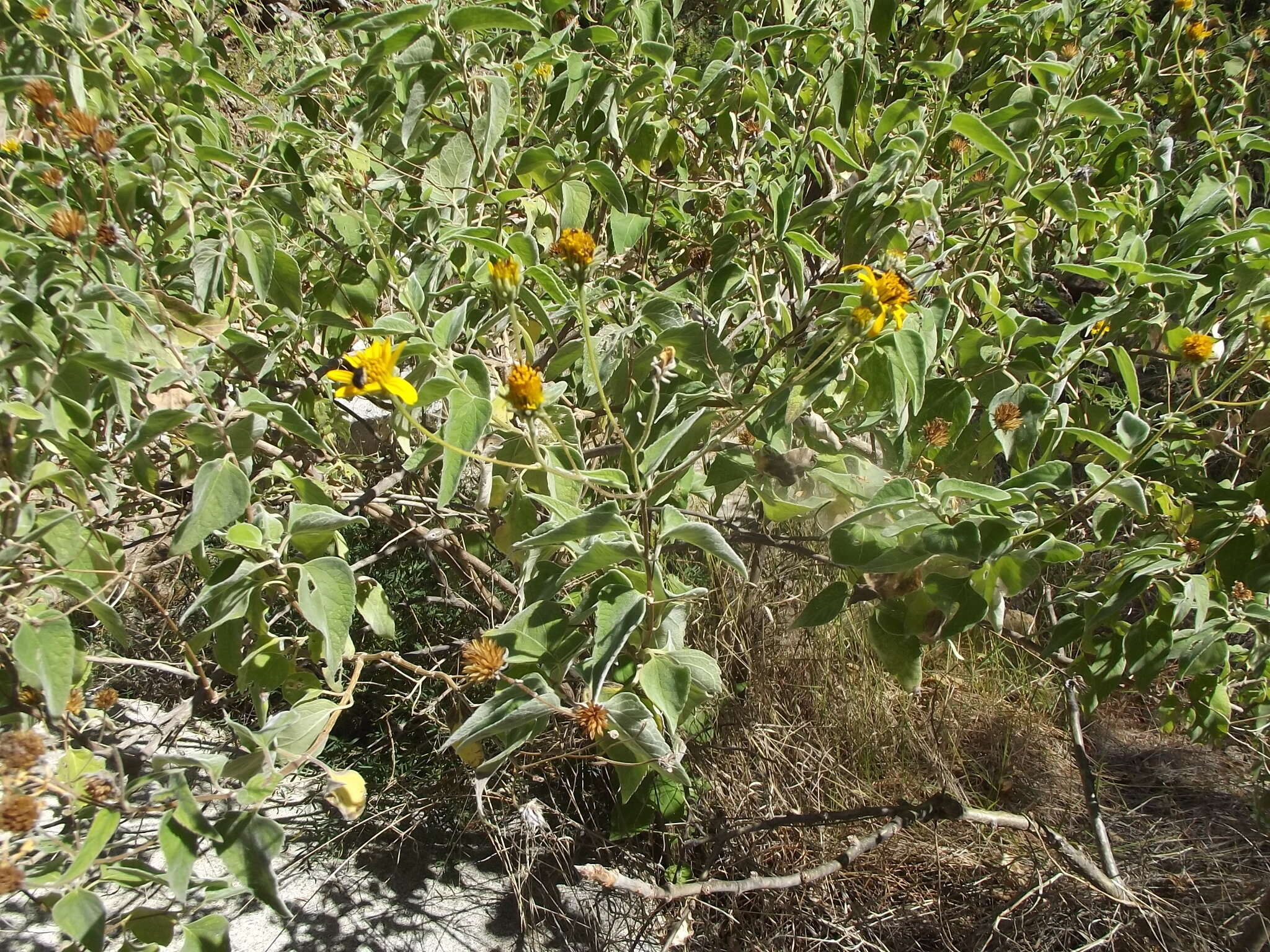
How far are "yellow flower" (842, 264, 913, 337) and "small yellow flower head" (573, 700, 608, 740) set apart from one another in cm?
51

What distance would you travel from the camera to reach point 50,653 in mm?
965

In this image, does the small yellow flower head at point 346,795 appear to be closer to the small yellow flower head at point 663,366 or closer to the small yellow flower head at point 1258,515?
the small yellow flower head at point 663,366

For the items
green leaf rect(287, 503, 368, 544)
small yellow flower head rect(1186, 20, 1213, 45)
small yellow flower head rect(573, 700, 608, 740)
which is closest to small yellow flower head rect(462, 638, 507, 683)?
small yellow flower head rect(573, 700, 608, 740)

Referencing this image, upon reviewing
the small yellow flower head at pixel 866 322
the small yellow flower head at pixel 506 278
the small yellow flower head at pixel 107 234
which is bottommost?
the small yellow flower head at pixel 866 322

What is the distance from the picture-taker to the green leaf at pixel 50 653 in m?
0.95

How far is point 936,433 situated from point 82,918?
51.6 inches

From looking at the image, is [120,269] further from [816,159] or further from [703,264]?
[816,159]

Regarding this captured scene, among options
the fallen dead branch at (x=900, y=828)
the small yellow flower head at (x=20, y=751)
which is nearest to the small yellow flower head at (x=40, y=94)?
the small yellow flower head at (x=20, y=751)

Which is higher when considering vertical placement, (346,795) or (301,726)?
(301,726)

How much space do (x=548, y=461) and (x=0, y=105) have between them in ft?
4.56

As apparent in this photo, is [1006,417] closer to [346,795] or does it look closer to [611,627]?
[611,627]

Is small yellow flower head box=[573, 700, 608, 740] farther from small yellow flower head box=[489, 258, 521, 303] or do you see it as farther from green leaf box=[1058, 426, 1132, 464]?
green leaf box=[1058, 426, 1132, 464]

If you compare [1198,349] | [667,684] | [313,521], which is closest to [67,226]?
[313,521]

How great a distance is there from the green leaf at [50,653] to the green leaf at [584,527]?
1.80 feet
